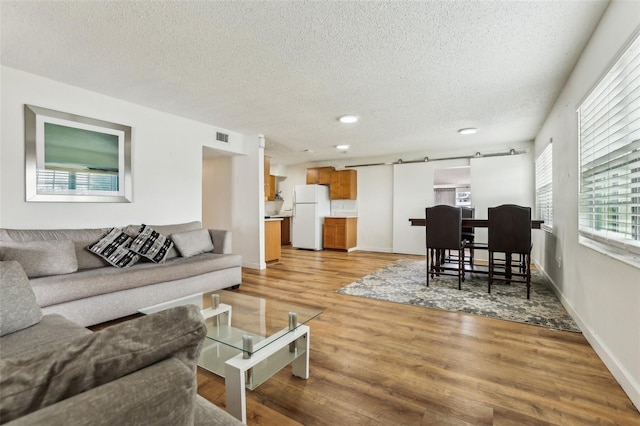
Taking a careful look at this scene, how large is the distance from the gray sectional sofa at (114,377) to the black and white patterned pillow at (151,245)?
9.18ft

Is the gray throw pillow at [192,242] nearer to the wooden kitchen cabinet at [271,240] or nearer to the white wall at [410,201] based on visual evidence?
the wooden kitchen cabinet at [271,240]

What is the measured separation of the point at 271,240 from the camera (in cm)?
544

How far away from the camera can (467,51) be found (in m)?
2.28

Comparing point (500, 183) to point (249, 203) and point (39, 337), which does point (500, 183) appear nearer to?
point (249, 203)

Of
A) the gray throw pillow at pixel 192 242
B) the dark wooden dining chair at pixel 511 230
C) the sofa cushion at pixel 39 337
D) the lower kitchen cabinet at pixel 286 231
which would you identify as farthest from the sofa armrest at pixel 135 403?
the lower kitchen cabinet at pixel 286 231

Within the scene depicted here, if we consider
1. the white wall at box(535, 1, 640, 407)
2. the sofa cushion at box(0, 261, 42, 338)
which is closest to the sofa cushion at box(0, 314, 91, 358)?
the sofa cushion at box(0, 261, 42, 338)

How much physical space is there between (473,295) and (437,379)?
1.95 metres

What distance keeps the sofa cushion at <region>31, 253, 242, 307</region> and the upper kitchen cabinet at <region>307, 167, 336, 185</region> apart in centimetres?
417

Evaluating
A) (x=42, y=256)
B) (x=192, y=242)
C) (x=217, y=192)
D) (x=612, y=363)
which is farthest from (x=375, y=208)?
(x=42, y=256)

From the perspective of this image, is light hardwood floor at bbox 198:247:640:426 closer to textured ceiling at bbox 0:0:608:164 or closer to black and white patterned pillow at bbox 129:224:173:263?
black and white patterned pillow at bbox 129:224:173:263

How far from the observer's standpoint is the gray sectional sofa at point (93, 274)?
227 cm

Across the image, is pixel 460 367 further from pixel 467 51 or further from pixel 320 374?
pixel 467 51

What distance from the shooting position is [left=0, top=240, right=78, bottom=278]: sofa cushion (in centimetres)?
225

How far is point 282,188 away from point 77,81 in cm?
577
